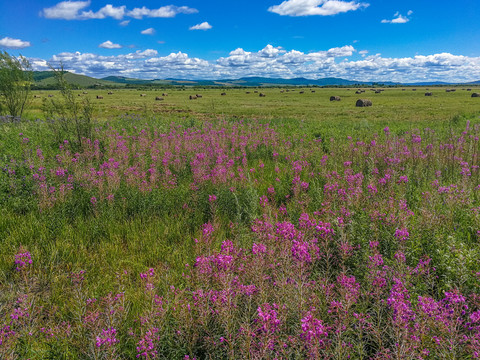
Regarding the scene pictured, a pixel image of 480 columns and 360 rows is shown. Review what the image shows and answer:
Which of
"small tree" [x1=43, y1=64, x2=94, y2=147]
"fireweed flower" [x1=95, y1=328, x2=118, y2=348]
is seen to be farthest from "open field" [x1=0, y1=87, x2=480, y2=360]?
"small tree" [x1=43, y1=64, x2=94, y2=147]

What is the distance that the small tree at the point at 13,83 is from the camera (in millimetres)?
19266

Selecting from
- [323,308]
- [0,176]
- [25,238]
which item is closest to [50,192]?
[25,238]

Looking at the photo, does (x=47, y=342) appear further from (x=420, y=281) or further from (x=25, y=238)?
(x=420, y=281)

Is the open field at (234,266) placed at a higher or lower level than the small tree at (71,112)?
lower

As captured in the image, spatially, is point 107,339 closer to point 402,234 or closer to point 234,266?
point 234,266

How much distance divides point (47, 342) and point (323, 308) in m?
2.49

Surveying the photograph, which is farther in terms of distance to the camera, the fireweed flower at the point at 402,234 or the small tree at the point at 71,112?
the small tree at the point at 71,112

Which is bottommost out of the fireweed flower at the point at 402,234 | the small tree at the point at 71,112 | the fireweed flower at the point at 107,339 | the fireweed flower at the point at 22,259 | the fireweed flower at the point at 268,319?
the fireweed flower at the point at 22,259

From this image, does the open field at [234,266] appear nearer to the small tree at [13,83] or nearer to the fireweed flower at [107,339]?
the fireweed flower at [107,339]

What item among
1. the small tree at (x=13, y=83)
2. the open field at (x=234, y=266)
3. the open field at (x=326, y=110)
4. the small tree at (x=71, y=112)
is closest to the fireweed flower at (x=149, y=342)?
the open field at (x=234, y=266)

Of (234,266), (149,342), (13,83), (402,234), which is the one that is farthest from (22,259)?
(13,83)

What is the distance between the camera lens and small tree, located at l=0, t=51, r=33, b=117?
1927 cm

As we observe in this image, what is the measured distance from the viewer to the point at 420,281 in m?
2.96

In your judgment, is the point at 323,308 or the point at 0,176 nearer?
the point at 323,308
